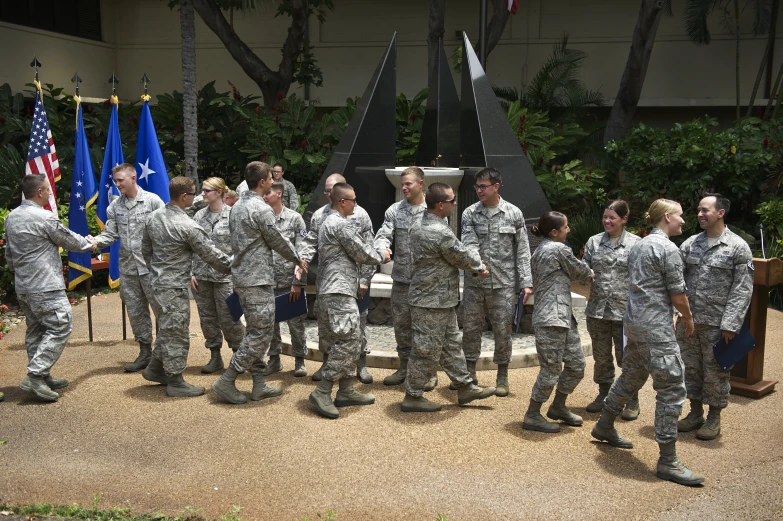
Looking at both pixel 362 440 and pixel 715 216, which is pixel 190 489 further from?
pixel 715 216

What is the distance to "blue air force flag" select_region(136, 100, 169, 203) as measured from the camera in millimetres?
8648

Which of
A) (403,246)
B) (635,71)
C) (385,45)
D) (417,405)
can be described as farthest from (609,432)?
(385,45)

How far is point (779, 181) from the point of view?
11211mm

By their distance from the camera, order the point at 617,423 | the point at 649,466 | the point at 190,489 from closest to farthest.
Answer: the point at 190,489, the point at 649,466, the point at 617,423

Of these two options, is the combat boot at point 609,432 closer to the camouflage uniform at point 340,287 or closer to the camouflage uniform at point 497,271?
the camouflage uniform at point 497,271

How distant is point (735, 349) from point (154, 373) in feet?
14.9

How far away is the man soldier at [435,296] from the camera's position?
5668 millimetres

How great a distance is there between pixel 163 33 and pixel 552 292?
1542 centimetres

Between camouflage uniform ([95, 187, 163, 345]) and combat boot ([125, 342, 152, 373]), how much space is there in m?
0.07

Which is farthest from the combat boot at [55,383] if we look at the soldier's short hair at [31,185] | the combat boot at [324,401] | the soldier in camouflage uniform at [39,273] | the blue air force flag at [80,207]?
the combat boot at [324,401]

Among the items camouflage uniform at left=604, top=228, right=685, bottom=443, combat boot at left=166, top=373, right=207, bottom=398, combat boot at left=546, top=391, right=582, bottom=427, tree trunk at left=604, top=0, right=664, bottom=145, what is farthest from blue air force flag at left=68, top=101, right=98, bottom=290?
tree trunk at left=604, top=0, right=664, bottom=145

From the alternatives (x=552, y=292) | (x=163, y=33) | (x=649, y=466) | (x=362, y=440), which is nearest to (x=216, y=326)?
(x=362, y=440)

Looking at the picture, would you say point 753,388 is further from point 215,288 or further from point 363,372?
point 215,288

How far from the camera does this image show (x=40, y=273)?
618 centimetres
